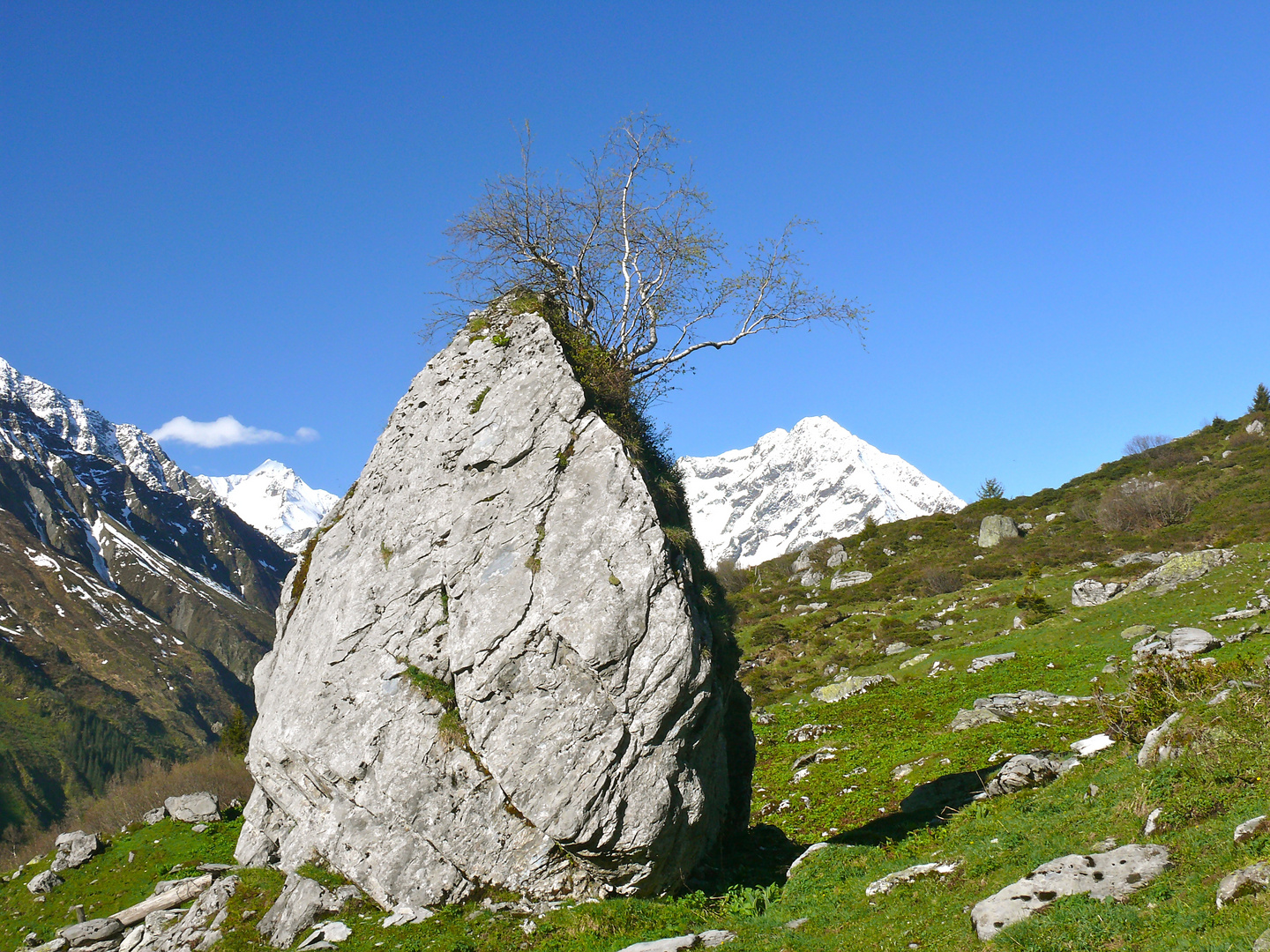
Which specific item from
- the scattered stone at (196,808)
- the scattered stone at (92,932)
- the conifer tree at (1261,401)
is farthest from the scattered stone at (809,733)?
the conifer tree at (1261,401)

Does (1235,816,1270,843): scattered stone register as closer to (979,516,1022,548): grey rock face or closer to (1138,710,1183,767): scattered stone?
(1138,710,1183,767): scattered stone

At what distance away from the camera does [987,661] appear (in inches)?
1356

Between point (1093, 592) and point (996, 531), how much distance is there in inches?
1273

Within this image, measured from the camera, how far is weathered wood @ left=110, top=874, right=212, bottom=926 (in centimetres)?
1873

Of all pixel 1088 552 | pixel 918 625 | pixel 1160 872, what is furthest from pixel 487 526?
pixel 1088 552

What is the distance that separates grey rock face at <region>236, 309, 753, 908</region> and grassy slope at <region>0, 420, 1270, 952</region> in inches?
49.3

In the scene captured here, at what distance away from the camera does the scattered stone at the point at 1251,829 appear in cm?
912

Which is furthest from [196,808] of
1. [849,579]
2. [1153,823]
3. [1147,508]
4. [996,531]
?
[1147,508]

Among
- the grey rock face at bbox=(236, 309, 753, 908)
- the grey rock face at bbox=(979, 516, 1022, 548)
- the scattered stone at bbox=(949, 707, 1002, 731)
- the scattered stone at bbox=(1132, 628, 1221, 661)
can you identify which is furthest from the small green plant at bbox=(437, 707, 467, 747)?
the grey rock face at bbox=(979, 516, 1022, 548)

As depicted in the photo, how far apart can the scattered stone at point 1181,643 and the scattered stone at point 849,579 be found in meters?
45.6

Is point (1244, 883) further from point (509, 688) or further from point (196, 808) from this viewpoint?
point (196, 808)

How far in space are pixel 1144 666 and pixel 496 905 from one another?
15967 millimetres

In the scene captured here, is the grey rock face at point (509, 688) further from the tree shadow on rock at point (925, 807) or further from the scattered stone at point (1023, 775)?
the scattered stone at point (1023, 775)

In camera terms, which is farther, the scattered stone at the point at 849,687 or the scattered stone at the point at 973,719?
the scattered stone at the point at 849,687
